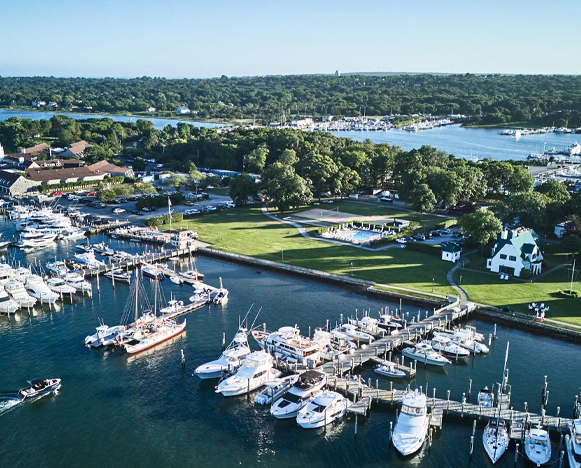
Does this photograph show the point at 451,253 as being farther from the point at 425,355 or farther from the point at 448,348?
the point at 425,355

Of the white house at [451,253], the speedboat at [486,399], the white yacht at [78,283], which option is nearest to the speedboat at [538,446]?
the speedboat at [486,399]

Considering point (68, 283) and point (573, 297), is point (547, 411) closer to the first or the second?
point (573, 297)

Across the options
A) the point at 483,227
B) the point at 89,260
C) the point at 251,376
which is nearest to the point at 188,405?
the point at 251,376

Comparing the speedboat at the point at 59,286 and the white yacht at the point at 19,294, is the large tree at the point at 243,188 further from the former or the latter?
the white yacht at the point at 19,294

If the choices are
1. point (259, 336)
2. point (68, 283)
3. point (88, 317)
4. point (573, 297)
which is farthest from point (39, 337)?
point (573, 297)

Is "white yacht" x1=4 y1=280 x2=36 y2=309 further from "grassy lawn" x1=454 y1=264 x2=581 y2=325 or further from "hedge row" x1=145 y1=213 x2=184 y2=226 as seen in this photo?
"grassy lawn" x1=454 y1=264 x2=581 y2=325

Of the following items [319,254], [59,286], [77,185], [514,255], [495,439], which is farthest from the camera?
[77,185]
